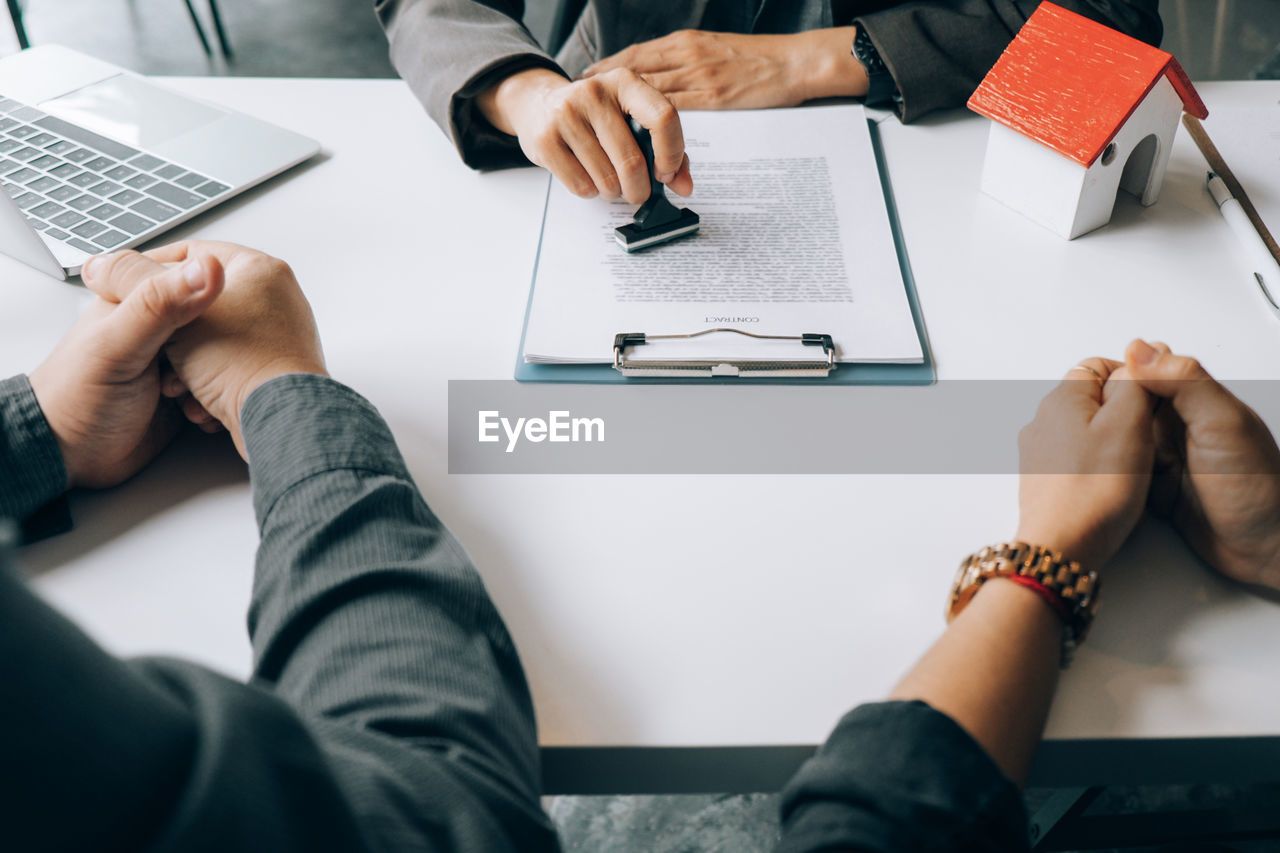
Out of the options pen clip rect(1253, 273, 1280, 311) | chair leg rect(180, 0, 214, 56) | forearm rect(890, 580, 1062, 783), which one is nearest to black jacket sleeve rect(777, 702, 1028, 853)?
forearm rect(890, 580, 1062, 783)

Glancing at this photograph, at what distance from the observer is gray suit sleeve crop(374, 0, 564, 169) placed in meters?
0.93

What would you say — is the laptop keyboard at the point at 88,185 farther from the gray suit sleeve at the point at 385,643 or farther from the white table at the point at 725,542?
the gray suit sleeve at the point at 385,643

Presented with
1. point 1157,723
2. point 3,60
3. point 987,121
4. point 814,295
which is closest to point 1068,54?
point 987,121

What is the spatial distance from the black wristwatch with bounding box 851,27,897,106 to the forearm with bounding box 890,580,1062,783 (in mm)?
647

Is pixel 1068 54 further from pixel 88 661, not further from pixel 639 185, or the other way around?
pixel 88 661

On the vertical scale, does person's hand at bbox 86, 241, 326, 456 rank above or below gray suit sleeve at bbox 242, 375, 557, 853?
above

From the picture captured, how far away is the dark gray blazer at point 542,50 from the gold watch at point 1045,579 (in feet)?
1.95

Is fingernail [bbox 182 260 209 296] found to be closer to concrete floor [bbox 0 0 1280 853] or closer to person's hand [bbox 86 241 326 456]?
person's hand [bbox 86 241 326 456]

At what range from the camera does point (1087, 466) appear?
58 centimetres

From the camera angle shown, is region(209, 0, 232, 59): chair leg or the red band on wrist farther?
region(209, 0, 232, 59): chair leg

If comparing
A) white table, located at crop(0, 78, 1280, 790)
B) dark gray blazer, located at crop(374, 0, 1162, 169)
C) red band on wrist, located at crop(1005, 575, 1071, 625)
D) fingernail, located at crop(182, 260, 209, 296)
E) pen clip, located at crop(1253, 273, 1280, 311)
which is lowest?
white table, located at crop(0, 78, 1280, 790)

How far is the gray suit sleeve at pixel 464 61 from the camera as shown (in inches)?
36.5

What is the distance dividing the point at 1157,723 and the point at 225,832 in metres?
0.45

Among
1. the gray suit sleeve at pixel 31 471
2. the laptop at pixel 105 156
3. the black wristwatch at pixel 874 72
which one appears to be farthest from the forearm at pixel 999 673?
the laptop at pixel 105 156
